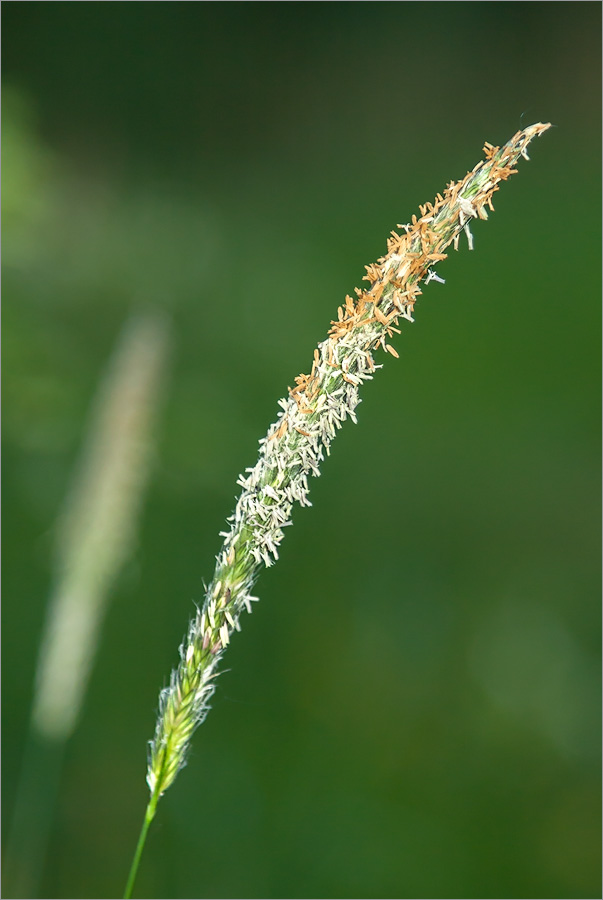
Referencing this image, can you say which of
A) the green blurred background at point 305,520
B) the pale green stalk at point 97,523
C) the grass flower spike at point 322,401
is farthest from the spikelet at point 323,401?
the pale green stalk at point 97,523

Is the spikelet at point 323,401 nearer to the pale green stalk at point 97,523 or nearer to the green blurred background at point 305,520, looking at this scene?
the green blurred background at point 305,520

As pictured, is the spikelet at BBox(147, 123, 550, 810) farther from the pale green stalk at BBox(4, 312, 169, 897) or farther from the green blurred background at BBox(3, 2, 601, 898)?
the pale green stalk at BBox(4, 312, 169, 897)

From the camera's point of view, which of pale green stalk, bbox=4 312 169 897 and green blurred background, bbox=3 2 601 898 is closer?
pale green stalk, bbox=4 312 169 897

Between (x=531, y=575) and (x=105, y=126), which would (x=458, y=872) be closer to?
(x=531, y=575)

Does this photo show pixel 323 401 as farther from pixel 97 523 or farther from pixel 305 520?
pixel 305 520

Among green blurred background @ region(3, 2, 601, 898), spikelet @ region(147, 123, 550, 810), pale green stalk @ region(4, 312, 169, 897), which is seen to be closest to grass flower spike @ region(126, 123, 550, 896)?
spikelet @ region(147, 123, 550, 810)

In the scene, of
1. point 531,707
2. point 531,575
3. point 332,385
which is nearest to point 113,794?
point 531,707

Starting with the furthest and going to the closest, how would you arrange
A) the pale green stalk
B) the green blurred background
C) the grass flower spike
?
the green blurred background
the pale green stalk
the grass flower spike
